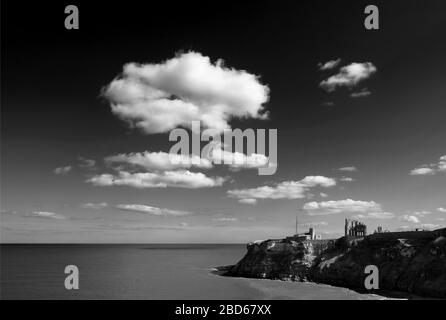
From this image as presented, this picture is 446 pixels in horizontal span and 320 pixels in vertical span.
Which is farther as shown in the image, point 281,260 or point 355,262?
point 281,260

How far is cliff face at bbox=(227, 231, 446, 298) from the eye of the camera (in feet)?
184

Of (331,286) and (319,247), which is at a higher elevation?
(319,247)

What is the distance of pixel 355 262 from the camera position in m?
68.6

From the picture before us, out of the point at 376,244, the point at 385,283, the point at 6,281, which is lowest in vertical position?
the point at 6,281

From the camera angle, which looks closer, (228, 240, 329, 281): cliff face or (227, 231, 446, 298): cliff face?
(227, 231, 446, 298): cliff face

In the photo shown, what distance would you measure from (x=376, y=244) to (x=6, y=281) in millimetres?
81144

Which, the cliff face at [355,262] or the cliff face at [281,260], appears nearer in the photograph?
the cliff face at [355,262]

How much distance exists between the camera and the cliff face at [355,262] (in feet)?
184

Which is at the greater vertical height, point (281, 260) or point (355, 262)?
point (355, 262)

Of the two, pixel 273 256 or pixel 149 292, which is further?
pixel 273 256
